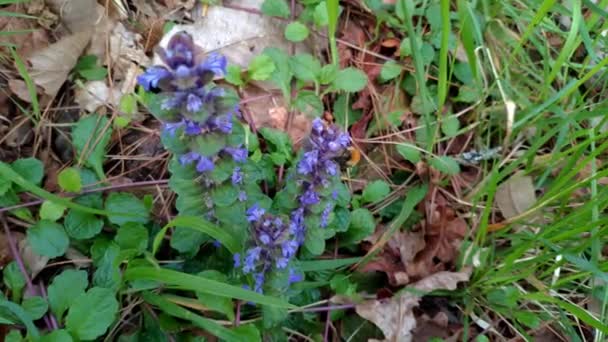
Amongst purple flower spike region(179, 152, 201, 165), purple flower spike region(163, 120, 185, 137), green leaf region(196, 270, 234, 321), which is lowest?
green leaf region(196, 270, 234, 321)

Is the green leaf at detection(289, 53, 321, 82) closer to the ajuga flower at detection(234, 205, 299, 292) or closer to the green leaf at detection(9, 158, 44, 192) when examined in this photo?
the ajuga flower at detection(234, 205, 299, 292)

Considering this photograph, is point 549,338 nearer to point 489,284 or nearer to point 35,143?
point 489,284

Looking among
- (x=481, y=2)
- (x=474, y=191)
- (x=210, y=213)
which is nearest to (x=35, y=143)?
(x=210, y=213)

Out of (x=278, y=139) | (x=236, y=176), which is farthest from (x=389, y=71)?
(x=236, y=176)

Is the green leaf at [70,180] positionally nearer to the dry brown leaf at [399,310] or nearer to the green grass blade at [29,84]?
the green grass blade at [29,84]

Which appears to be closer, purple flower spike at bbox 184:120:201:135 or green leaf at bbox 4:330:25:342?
purple flower spike at bbox 184:120:201:135


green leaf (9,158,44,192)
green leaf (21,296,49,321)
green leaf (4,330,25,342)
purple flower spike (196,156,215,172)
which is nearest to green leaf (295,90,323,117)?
purple flower spike (196,156,215,172)

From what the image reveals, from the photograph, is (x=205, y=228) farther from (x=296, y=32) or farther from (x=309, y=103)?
(x=296, y=32)
